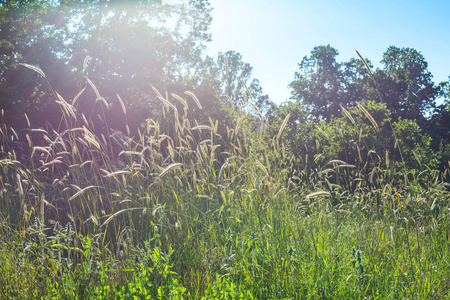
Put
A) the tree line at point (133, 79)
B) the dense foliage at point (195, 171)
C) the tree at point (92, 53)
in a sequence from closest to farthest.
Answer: the dense foliage at point (195, 171) < the tree line at point (133, 79) < the tree at point (92, 53)

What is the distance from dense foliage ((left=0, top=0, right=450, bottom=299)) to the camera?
2293 millimetres

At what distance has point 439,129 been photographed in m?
20.8

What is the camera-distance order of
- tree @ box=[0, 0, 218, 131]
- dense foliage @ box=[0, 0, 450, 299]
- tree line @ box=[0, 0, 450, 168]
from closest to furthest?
dense foliage @ box=[0, 0, 450, 299] < tree line @ box=[0, 0, 450, 168] < tree @ box=[0, 0, 218, 131]

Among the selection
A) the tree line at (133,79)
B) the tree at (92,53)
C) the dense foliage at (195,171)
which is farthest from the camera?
the tree at (92,53)

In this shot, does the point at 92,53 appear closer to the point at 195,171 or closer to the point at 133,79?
the point at 133,79

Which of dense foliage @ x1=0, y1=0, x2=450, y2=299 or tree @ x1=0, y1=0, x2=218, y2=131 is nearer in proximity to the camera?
dense foliage @ x1=0, y1=0, x2=450, y2=299

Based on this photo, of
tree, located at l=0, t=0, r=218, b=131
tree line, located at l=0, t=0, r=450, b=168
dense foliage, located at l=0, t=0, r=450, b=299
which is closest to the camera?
dense foliage, located at l=0, t=0, r=450, b=299

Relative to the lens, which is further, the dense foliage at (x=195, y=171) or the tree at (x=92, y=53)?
the tree at (x=92, y=53)

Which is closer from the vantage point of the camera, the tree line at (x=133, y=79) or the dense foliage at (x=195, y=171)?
the dense foliage at (x=195, y=171)

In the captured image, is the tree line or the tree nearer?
the tree line

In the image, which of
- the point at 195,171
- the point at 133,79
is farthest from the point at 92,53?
the point at 195,171

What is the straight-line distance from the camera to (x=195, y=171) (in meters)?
4.29

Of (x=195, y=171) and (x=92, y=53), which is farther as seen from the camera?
(x=92, y=53)

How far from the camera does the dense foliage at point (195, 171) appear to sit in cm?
229
